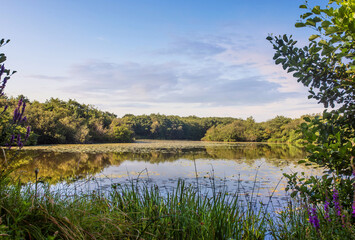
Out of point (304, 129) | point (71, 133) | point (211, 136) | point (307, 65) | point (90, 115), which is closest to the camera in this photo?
point (304, 129)

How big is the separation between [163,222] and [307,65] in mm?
2093

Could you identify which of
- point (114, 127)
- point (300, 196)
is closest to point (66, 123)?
point (114, 127)

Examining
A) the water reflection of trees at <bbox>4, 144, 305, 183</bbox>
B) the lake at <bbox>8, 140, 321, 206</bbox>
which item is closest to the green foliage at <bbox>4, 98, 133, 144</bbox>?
the water reflection of trees at <bbox>4, 144, 305, 183</bbox>

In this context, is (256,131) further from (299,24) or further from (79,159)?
(299,24)

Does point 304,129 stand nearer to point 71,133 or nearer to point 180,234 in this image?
point 180,234

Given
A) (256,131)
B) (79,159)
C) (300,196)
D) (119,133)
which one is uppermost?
(256,131)

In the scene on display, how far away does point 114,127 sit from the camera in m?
30.5

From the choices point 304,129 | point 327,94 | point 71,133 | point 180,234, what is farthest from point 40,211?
point 71,133

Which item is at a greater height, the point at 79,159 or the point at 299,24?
the point at 299,24

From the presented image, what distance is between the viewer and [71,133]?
24188mm

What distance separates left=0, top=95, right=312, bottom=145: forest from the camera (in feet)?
70.2

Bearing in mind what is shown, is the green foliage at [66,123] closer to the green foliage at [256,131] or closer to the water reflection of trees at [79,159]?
the water reflection of trees at [79,159]

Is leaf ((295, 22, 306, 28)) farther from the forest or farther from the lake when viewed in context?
the forest

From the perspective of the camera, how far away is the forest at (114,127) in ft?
70.2
